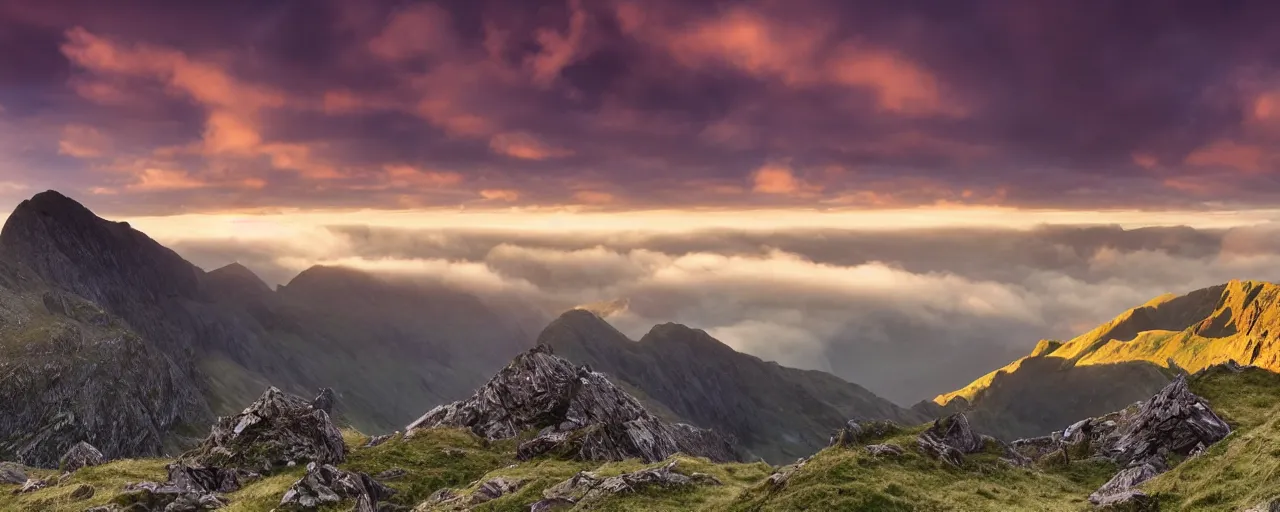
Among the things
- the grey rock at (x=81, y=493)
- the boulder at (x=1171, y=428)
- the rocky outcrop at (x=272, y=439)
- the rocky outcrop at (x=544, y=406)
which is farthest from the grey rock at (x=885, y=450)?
the grey rock at (x=81, y=493)

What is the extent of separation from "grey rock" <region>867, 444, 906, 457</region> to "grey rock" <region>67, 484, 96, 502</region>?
5836cm

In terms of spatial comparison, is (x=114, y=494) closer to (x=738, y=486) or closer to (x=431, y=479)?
(x=431, y=479)

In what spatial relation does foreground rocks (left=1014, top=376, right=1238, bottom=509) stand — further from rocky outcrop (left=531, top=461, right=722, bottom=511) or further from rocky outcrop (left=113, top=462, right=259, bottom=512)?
rocky outcrop (left=113, top=462, right=259, bottom=512)

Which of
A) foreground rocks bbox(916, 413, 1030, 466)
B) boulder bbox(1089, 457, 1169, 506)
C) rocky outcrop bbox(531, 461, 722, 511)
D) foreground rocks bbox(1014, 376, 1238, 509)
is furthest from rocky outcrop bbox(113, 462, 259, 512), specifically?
foreground rocks bbox(1014, 376, 1238, 509)

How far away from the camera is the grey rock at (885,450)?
54.9 metres

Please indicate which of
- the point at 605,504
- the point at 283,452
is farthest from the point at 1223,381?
the point at 283,452

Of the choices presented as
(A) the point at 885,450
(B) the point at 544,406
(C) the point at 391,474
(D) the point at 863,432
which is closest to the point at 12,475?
(C) the point at 391,474

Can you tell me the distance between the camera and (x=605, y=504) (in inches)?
1930

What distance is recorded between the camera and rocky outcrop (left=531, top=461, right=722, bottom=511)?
51094mm

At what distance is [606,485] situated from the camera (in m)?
51.9

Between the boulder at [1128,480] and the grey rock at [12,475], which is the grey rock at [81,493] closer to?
the grey rock at [12,475]

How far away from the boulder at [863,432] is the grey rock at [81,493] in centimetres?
5707

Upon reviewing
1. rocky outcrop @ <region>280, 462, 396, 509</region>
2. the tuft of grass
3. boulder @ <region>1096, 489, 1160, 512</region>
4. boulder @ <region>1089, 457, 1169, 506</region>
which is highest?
boulder @ <region>1096, 489, 1160, 512</region>

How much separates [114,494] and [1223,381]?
296 ft
